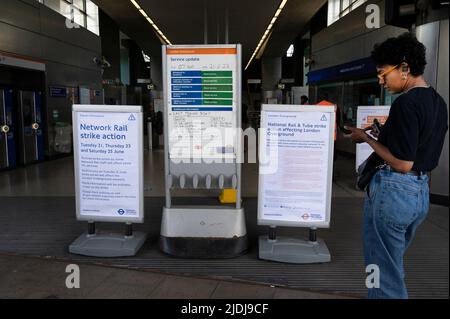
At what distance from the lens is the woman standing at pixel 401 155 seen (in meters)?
1.99

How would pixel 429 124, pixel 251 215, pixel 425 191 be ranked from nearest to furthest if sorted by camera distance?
pixel 429 124, pixel 425 191, pixel 251 215

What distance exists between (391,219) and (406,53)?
2.89ft

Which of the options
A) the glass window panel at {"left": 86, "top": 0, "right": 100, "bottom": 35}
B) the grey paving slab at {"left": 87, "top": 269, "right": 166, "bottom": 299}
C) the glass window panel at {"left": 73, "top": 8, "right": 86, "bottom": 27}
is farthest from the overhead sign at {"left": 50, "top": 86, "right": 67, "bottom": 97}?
the grey paving slab at {"left": 87, "top": 269, "right": 166, "bottom": 299}

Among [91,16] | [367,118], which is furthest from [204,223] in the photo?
[91,16]

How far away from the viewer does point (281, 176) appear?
12.1 ft

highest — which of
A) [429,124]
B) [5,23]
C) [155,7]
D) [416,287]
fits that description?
[155,7]

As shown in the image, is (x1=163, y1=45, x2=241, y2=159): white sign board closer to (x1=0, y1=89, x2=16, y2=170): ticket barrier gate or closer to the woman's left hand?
the woman's left hand

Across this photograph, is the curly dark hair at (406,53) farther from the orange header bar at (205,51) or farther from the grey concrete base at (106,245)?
the grey concrete base at (106,245)

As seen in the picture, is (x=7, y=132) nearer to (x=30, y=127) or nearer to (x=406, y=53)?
(x=30, y=127)

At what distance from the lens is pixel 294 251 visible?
143 inches

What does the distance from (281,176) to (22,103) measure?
815cm
